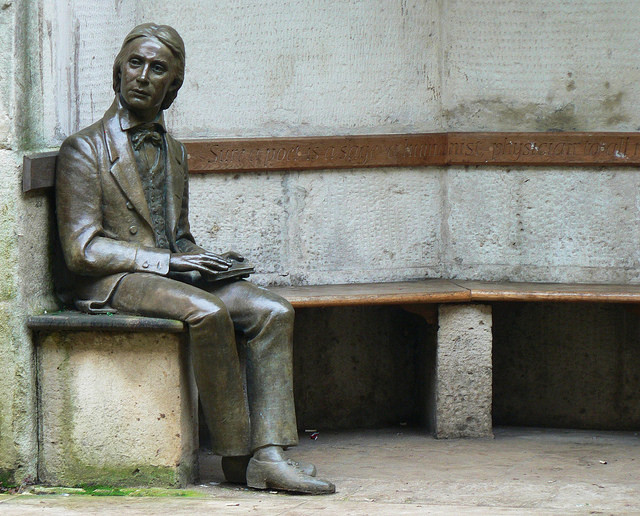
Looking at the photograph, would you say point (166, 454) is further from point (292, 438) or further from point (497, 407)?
point (497, 407)

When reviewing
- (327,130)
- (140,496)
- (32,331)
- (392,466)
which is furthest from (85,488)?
(327,130)

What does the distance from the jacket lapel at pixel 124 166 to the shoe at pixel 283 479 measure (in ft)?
3.63

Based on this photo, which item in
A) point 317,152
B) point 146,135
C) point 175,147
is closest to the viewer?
point 146,135

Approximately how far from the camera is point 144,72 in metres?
5.21

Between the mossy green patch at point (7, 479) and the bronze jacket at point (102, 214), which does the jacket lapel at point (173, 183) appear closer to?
the bronze jacket at point (102, 214)

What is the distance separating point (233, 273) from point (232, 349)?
356 mm

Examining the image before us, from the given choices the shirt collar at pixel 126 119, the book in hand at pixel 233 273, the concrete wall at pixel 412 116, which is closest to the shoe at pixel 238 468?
the book in hand at pixel 233 273

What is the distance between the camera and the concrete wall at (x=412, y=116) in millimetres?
7137

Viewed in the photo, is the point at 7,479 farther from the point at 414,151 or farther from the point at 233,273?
the point at 414,151

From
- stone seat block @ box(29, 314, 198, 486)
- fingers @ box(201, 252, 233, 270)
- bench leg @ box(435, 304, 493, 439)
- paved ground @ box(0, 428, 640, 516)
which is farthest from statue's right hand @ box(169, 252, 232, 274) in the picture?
bench leg @ box(435, 304, 493, 439)

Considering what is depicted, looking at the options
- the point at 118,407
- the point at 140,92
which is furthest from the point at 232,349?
the point at 140,92

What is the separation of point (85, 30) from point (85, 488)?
2167mm

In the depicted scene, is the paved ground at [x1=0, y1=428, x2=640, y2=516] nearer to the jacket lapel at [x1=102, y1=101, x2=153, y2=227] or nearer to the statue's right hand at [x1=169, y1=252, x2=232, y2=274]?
the statue's right hand at [x1=169, y1=252, x2=232, y2=274]

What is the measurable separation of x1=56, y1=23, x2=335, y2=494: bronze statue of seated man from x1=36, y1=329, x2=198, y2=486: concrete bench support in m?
0.12
